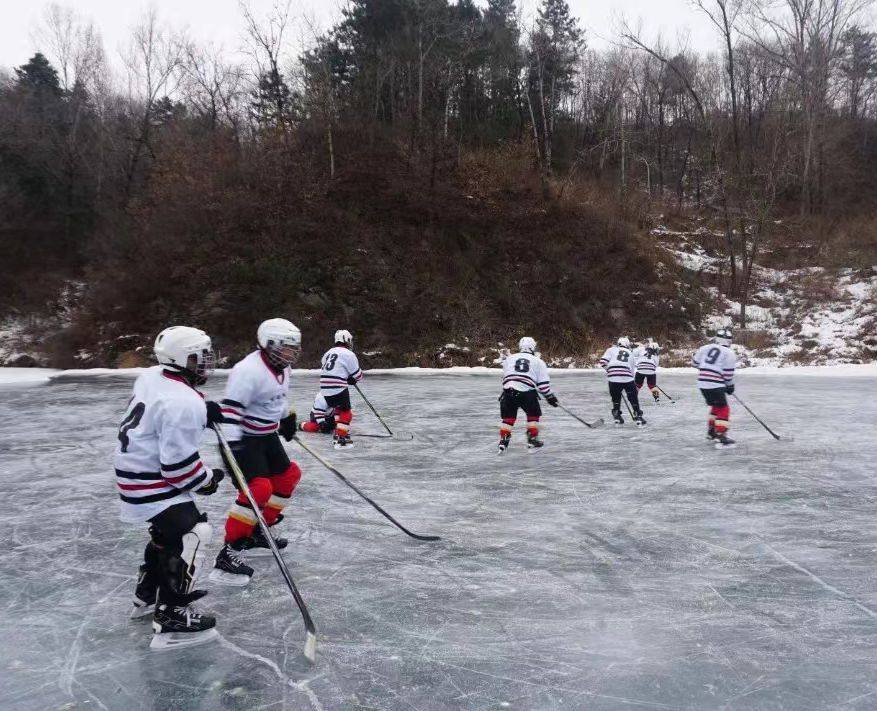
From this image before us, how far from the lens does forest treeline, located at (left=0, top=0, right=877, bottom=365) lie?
23969 mm

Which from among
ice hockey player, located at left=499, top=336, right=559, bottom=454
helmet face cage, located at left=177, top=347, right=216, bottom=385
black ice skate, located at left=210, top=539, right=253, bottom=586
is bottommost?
black ice skate, located at left=210, top=539, right=253, bottom=586

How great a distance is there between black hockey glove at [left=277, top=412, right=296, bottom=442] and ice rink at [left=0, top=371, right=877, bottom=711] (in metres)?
0.86

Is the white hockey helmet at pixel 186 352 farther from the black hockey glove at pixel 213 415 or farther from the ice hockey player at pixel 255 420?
the ice hockey player at pixel 255 420

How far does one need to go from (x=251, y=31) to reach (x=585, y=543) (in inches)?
1188

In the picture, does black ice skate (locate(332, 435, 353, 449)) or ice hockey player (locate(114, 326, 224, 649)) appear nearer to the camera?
ice hockey player (locate(114, 326, 224, 649))

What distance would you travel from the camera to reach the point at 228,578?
13.4 ft

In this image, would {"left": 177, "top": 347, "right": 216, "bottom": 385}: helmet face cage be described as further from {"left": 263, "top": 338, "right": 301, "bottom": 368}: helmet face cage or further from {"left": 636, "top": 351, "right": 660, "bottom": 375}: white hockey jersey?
{"left": 636, "top": 351, "right": 660, "bottom": 375}: white hockey jersey

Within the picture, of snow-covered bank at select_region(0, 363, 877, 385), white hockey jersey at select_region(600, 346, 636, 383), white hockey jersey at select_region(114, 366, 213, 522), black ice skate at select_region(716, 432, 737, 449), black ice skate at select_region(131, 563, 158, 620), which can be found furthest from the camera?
snow-covered bank at select_region(0, 363, 877, 385)

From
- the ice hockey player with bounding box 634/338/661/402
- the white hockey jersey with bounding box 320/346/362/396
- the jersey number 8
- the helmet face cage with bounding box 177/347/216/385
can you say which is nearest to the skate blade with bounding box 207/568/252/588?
the helmet face cage with bounding box 177/347/216/385

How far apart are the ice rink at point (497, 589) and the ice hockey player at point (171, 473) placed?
199 mm

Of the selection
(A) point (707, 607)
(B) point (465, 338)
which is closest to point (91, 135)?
(B) point (465, 338)

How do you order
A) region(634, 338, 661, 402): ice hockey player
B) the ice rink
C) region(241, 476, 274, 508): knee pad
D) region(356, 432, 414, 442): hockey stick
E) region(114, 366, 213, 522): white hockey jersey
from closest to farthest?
the ice rink
region(114, 366, 213, 522): white hockey jersey
region(241, 476, 274, 508): knee pad
region(356, 432, 414, 442): hockey stick
region(634, 338, 661, 402): ice hockey player

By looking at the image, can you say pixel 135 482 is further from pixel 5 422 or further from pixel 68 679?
pixel 5 422

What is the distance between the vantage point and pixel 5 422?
1053 cm
